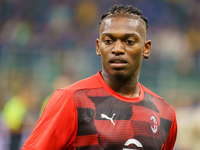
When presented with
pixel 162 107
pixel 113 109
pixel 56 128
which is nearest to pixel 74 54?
pixel 162 107

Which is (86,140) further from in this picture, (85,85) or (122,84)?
(122,84)

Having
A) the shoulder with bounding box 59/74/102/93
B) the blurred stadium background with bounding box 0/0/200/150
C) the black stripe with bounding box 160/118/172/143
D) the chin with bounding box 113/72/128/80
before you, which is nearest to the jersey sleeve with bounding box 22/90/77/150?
the shoulder with bounding box 59/74/102/93

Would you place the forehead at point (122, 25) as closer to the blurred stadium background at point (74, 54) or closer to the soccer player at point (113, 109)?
the soccer player at point (113, 109)

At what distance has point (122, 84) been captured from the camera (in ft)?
8.69

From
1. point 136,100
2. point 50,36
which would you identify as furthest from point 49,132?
point 50,36

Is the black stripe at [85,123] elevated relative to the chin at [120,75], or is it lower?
lower

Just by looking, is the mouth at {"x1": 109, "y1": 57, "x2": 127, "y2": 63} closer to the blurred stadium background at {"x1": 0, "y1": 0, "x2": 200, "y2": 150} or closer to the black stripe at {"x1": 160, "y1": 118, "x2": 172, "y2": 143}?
the black stripe at {"x1": 160, "y1": 118, "x2": 172, "y2": 143}

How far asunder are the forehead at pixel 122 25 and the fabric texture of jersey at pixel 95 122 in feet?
1.30

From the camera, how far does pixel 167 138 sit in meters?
2.78

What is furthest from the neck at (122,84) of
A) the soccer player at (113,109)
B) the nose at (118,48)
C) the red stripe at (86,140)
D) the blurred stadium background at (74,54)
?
the blurred stadium background at (74,54)

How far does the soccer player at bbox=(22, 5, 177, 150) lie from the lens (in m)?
2.25

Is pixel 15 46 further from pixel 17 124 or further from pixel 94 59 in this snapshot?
pixel 17 124

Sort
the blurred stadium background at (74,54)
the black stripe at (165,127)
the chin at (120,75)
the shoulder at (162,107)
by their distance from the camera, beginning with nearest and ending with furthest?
the chin at (120,75) → the black stripe at (165,127) → the shoulder at (162,107) → the blurred stadium background at (74,54)

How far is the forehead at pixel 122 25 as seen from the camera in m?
2.52
